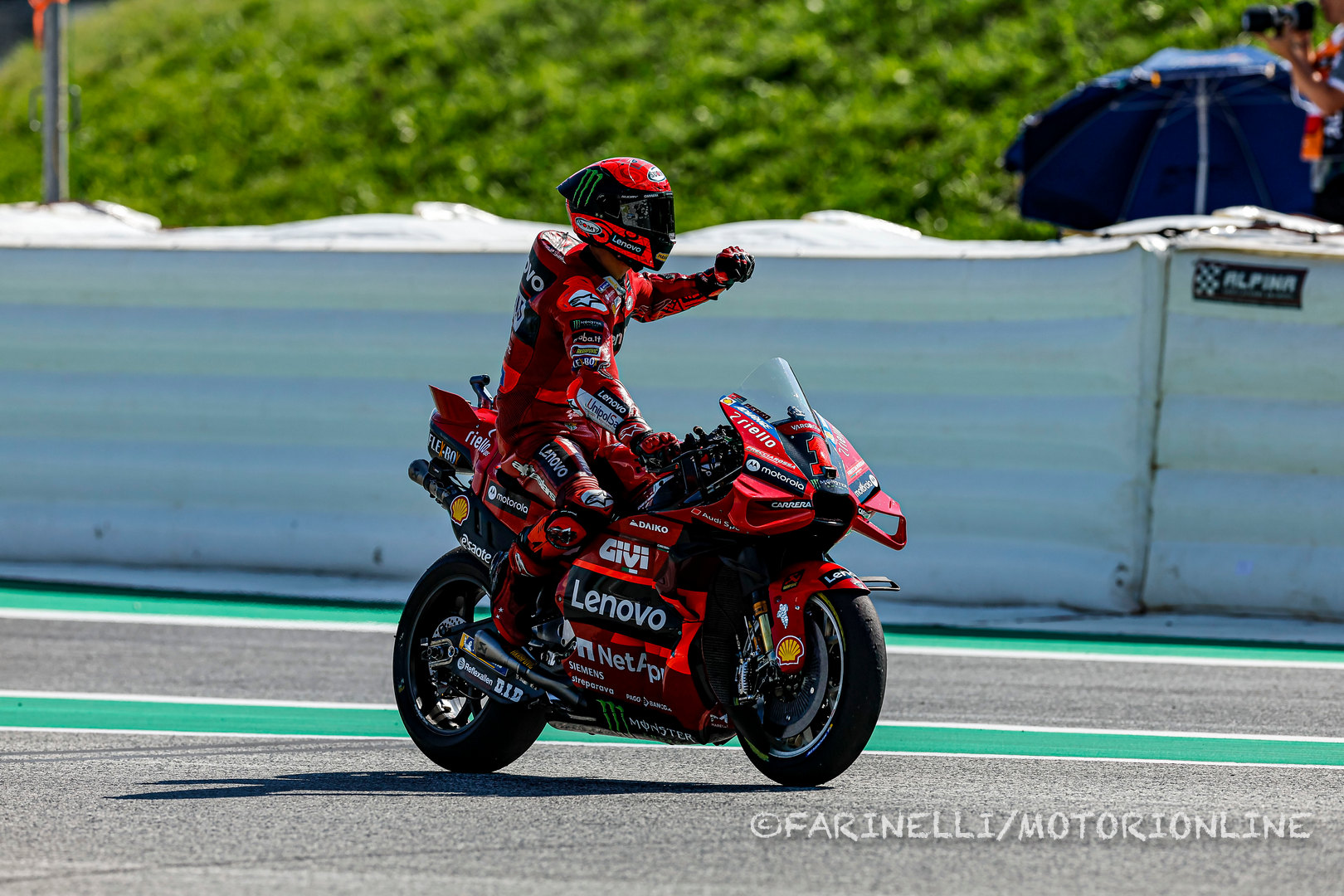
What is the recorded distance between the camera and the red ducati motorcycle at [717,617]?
5234 mm

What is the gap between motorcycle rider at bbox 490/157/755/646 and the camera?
18.5 ft

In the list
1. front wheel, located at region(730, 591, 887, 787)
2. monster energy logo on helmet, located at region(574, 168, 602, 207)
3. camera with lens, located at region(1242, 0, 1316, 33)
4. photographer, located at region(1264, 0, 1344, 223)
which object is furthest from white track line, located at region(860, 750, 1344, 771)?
photographer, located at region(1264, 0, 1344, 223)

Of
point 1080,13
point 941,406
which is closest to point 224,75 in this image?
point 1080,13

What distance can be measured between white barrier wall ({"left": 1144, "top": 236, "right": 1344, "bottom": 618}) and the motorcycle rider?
13.6 feet

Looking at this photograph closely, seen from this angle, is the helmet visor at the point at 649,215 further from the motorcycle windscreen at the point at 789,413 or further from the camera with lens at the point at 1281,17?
the camera with lens at the point at 1281,17

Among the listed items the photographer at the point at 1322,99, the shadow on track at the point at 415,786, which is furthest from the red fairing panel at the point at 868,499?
the photographer at the point at 1322,99

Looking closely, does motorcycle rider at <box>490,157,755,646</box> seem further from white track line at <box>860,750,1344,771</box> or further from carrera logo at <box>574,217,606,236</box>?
white track line at <box>860,750,1344,771</box>

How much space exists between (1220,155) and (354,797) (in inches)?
427

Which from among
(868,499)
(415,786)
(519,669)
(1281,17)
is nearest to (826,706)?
(868,499)

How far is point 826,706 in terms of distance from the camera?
205 inches

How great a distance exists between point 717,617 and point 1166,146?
9973mm

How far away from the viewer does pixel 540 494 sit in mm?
5898

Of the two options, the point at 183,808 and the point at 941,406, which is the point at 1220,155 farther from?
the point at 183,808

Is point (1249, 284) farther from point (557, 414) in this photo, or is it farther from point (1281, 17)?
point (557, 414)
